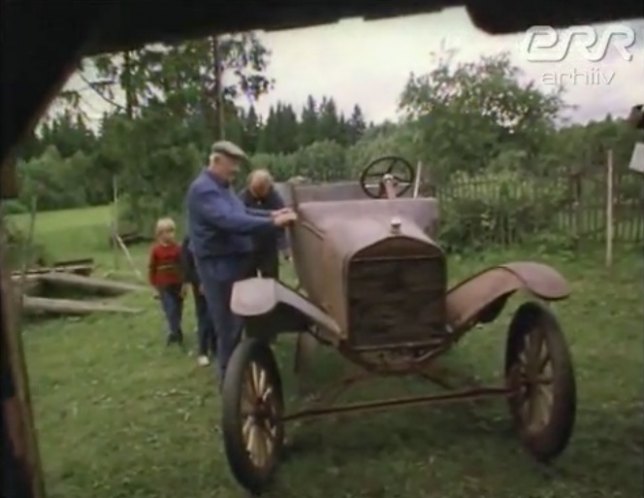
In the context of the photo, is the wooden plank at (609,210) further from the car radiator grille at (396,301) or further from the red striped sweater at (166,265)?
the red striped sweater at (166,265)

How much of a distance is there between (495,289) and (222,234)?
1.57 feet

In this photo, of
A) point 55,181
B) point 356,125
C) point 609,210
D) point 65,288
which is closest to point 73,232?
point 55,181

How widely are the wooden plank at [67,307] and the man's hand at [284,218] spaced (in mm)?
293

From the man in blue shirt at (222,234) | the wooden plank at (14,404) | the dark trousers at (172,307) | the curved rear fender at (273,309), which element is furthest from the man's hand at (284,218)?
the wooden plank at (14,404)

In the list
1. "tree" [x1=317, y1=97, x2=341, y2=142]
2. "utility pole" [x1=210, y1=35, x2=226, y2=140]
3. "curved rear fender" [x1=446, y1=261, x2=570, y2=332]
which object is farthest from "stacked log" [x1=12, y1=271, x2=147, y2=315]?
"curved rear fender" [x1=446, y1=261, x2=570, y2=332]

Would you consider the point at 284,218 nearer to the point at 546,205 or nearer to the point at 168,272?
the point at 168,272

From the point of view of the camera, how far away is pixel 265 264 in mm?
1561

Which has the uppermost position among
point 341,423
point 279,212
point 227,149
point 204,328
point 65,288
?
point 227,149

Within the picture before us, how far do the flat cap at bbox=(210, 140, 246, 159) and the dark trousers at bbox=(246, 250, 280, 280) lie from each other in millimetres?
313

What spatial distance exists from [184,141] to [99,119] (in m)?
0.12

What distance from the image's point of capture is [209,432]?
4.82 feet

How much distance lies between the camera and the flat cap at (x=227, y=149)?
122 cm

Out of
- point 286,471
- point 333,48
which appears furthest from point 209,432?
point 333,48

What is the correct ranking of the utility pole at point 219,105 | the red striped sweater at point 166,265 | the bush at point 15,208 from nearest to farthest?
the bush at point 15,208
the utility pole at point 219,105
the red striped sweater at point 166,265
